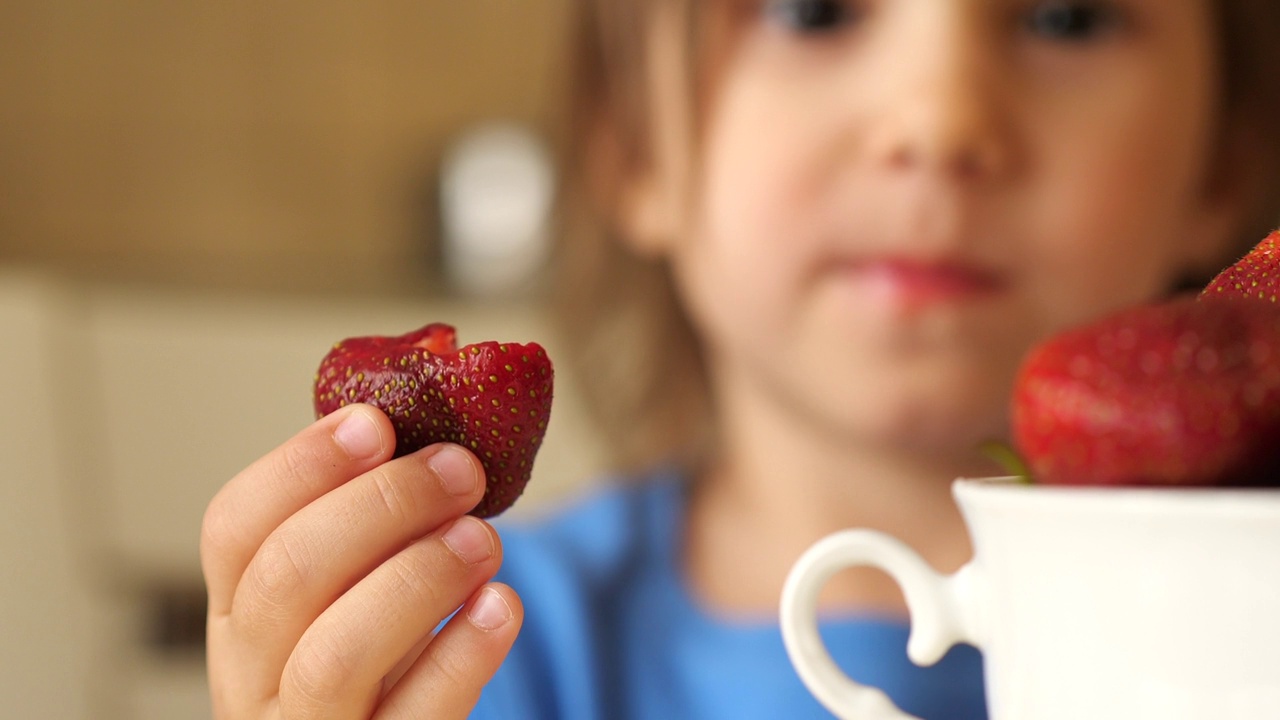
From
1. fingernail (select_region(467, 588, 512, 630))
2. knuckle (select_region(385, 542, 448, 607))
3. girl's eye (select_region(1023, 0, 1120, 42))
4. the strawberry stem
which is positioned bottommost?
fingernail (select_region(467, 588, 512, 630))

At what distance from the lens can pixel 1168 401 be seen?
0.25 metres

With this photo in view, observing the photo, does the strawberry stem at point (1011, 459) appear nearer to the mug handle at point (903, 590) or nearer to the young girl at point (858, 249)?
the mug handle at point (903, 590)

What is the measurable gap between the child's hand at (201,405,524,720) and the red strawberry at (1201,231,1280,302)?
0.21 metres

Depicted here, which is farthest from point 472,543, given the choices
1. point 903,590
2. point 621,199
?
point 621,199

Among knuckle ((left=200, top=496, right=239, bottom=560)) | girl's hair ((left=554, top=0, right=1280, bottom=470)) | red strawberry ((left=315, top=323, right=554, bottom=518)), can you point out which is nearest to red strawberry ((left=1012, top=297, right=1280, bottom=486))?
red strawberry ((left=315, top=323, right=554, bottom=518))

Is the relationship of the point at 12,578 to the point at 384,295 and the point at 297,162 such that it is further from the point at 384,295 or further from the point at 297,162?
the point at 297,162

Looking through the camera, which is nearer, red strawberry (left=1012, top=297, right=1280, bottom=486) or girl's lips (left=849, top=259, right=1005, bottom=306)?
red strawberry (left=1012, top=297, right=1280, bottom=486)

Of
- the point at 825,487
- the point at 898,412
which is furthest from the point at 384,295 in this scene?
the point at 898,412

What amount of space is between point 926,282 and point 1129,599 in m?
0.48

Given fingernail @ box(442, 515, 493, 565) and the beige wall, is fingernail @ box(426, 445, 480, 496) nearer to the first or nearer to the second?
fingernail @ box(442, 515, 493, 565)

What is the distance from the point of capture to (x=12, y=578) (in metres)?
1.25

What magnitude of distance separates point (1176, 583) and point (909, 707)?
581 millimetres

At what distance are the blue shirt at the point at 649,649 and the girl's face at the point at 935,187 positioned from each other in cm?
16

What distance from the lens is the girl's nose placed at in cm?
69
